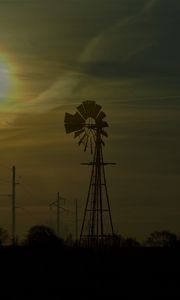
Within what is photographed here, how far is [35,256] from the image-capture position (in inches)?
1430

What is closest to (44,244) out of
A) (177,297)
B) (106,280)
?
(106,280)

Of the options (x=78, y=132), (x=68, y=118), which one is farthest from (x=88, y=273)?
(x=68, y=118)

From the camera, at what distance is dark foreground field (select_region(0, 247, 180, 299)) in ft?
96.3

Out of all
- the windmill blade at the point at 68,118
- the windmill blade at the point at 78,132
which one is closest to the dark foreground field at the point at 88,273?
the windmill blade at the point at 78,132

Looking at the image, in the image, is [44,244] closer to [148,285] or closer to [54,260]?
[54,260]

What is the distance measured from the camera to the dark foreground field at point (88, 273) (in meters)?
29.3

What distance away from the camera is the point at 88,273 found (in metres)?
33.1

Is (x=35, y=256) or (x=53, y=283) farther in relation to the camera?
(x=35, y=256)

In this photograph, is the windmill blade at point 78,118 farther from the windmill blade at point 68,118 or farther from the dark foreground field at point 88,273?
the dark foreground field at point 88,273

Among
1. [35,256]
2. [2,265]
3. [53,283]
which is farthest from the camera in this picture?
[35,256]

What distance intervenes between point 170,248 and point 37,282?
12.6 m

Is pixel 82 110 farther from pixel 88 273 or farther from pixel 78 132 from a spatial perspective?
pixel 88 273

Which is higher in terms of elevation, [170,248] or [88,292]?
[170,248]

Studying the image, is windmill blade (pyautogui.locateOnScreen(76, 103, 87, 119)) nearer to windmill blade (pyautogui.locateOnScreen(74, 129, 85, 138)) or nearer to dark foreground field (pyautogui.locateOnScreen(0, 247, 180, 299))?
windmill blade (pyautogui.locateOnScreen(74, 129, 85, 138))
